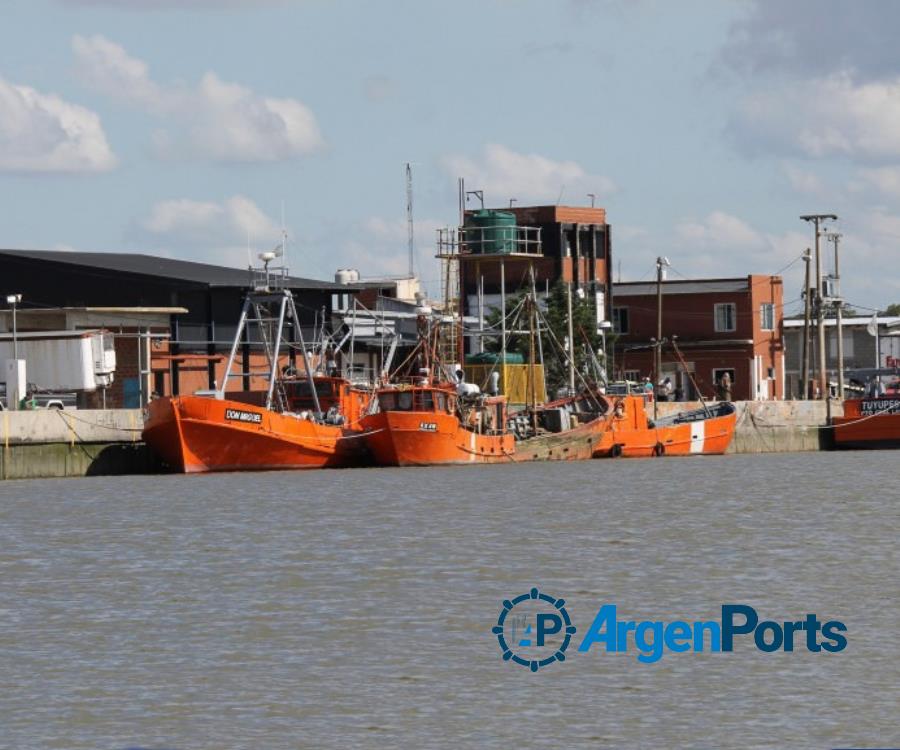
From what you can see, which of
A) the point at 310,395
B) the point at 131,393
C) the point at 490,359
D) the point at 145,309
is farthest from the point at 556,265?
the point at 310,395

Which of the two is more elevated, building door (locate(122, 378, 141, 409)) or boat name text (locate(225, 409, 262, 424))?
building door (locate(122, 378, 141, 409))

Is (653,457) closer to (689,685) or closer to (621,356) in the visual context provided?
(621,356)

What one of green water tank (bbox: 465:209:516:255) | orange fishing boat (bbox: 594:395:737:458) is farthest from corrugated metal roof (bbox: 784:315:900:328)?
orange fishing boat (bbox: 594:395:737:458)

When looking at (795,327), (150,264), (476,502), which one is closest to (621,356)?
(795,327)

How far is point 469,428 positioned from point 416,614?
3596 cm

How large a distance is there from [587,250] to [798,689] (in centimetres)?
8368

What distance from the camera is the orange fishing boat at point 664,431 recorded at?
219 feet

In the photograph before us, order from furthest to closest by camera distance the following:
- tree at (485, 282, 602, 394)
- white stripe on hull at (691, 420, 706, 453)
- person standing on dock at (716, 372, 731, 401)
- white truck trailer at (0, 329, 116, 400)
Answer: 1. tree at (485, 282, 602, 394)
2. person standing on dock at (716, 372, 731, 401)
3. white stripe on hull at (691, 420, 706, 453)
4. white truck trailer at (0, 329, 116, 400)

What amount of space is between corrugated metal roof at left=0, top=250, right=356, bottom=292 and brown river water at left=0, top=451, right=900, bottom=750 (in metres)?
28.1

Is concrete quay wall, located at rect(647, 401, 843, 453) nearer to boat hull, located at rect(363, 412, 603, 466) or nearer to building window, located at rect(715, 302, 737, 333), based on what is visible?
boat hull, located at rect(363, 412, 603, 466)

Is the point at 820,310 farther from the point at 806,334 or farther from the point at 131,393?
the point at 131,393

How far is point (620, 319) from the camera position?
10581 cm

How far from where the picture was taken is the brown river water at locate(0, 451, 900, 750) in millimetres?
19125

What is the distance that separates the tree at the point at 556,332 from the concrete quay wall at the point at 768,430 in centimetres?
638
